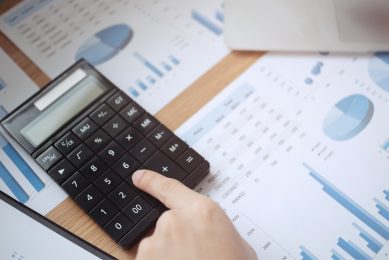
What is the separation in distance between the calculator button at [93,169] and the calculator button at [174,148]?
0.23 feet

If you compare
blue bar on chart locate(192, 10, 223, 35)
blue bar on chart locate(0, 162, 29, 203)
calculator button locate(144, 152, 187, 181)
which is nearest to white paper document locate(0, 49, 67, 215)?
blue bar on chart locate(0, 162, 29, 203)

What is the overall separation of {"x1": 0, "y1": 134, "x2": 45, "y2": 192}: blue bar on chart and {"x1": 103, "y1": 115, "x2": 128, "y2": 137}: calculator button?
0.09 meters

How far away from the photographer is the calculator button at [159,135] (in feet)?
1.62

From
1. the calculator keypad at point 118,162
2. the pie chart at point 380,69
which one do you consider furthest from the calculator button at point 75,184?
the pie chart at point 380,69

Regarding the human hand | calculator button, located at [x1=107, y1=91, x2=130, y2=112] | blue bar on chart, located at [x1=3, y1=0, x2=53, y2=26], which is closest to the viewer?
the human hand

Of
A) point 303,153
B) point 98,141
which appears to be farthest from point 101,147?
point 303,153

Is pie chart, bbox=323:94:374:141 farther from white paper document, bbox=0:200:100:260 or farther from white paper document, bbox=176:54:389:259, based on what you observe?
white paper document, bbox=0:200:100:260

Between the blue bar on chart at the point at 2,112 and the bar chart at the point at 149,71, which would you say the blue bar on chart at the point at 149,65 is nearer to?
the bar chart at the point at 149,71

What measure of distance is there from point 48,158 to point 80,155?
0.12 feet

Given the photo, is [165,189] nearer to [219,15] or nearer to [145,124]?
[145,124]

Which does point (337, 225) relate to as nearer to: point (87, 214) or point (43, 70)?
point (87, 214)

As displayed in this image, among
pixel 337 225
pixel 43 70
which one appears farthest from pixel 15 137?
pixel 337 225

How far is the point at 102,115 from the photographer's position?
51 cm

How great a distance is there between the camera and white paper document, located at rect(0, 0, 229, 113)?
0.57 m
